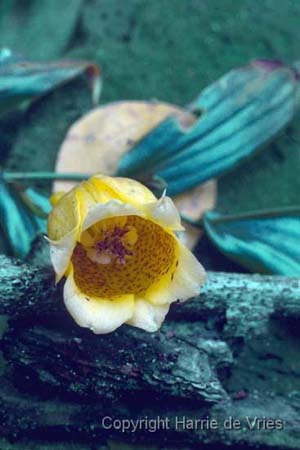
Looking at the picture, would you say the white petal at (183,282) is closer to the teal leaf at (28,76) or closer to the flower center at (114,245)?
the flower center at (114,245)

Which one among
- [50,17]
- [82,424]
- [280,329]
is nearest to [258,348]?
[280,329]

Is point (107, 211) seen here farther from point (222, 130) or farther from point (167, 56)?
point (167, 56)

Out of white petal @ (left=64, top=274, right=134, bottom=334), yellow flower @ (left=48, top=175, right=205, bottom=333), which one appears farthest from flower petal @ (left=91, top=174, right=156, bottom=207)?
white petal @ (left=64, top=274, right=134, bottom=334)

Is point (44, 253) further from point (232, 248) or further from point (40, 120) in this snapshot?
point (40, 120)

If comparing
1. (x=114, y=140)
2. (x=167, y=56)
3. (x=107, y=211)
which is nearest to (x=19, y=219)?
(x=114, y=140)

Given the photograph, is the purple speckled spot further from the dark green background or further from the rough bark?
the dark green background

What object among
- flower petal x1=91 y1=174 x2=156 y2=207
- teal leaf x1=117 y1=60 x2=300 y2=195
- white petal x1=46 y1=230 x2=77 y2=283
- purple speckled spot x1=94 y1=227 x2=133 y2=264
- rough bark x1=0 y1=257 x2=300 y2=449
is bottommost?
rough bark x1=0 y1=257 x2=300 y2=449
